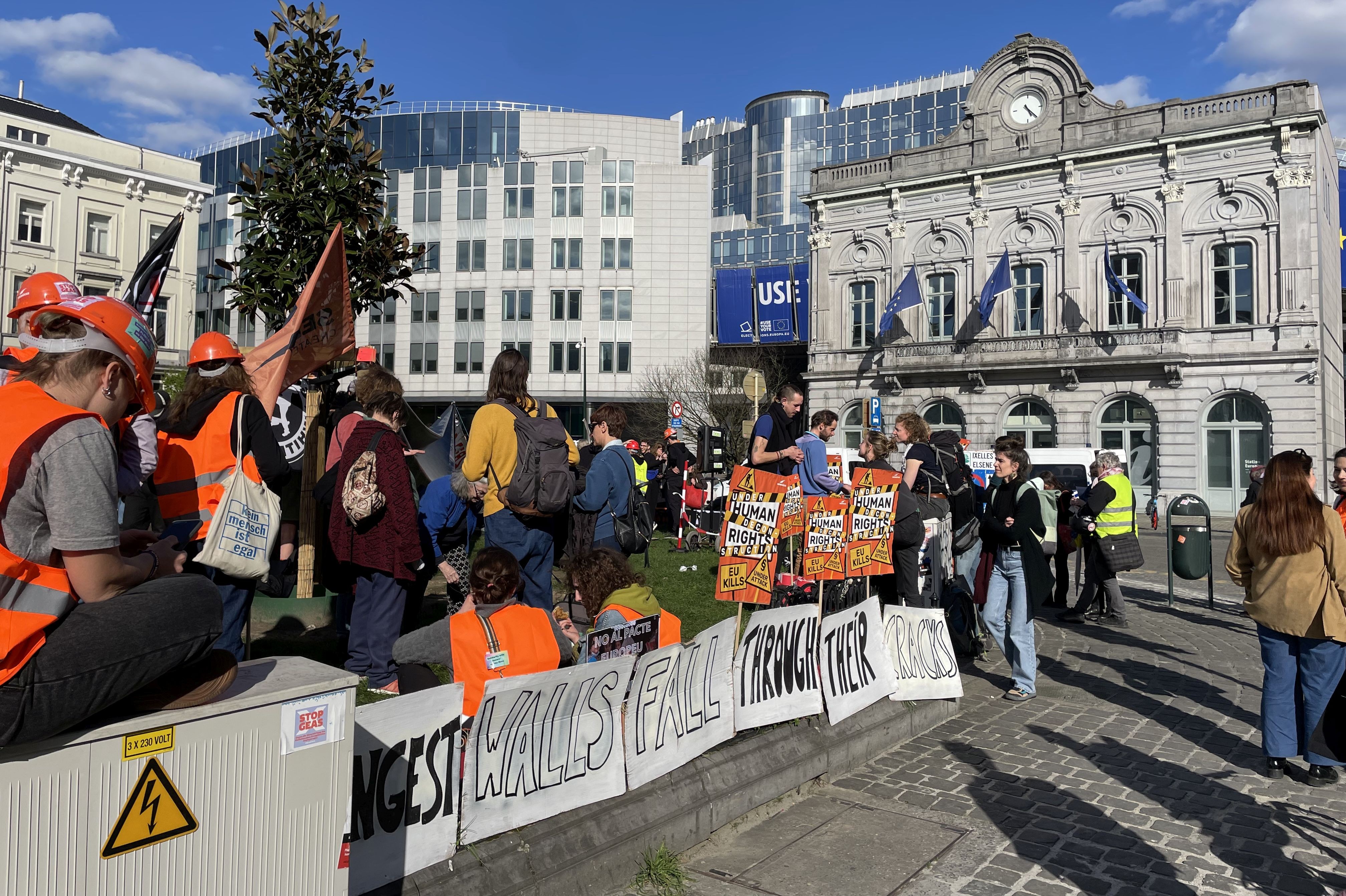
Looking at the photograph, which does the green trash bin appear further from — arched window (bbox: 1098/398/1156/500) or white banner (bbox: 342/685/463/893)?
arched window (bbox: 1098/398/1156/500)

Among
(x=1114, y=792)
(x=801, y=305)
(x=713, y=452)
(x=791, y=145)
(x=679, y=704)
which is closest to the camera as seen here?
(x=679, y=704)

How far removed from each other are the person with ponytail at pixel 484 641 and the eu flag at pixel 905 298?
3509 centimetres

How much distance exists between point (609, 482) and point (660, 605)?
1157 mm

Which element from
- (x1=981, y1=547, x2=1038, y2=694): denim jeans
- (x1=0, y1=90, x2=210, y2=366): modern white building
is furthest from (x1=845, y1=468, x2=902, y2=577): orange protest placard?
(x1=0, y1=90, x2=210, y2=366): modern white building

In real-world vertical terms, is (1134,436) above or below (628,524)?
above

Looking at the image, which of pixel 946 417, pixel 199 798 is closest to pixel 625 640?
pixel 199 798

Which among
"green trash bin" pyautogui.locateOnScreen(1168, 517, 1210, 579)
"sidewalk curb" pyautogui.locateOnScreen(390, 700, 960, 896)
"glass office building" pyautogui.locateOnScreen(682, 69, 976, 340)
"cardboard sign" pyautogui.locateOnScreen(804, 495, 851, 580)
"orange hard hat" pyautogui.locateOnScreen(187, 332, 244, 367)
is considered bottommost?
"sidewalk curb" pyautogui.locateOnScreen(390, 700, 960, 896)

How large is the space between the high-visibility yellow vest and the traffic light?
8.14m

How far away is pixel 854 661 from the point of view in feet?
20.7

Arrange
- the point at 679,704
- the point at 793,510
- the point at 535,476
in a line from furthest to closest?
the point at 793,510
the point at 535,476
the point at 679,704

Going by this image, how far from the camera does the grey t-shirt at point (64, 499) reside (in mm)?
2039

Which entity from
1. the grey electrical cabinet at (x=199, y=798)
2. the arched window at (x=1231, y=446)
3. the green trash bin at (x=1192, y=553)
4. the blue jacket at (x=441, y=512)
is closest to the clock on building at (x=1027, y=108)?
the arched window at (x=1231, y=446)

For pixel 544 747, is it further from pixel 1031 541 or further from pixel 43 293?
pixel 1031 541

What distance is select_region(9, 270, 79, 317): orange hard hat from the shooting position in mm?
2422
